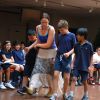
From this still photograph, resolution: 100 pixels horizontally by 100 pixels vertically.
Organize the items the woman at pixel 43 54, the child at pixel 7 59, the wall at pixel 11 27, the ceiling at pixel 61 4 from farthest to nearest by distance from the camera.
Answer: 1. the wall at pixel 11 27
2. the ceiling at pixel 61 4
3. the child at pixel 7 59
4. the woman at pixel 43 54

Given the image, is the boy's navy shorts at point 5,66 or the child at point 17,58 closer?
the boy's navy shorts at point 5,66

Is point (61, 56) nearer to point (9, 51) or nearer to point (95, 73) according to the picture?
point (9, 51)

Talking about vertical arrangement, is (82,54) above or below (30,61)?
above

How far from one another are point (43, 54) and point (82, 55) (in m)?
0.96

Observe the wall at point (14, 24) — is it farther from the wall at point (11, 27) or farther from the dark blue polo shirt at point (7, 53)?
the dark blue polo shirt at point (7, 53)

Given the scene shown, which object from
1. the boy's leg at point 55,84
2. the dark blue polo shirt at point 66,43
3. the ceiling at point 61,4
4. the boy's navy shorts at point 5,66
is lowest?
the boy's leg at point 55,84

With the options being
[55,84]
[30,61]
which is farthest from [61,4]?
[55,84]

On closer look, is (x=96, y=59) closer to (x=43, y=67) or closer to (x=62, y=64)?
(x=43, y=67)

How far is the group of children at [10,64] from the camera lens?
35.2 feet

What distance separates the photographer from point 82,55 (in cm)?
825

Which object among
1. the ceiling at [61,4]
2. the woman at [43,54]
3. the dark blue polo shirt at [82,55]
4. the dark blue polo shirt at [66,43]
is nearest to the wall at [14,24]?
the ceiling at [61,4]

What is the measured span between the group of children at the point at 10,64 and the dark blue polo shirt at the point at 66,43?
2.79 m

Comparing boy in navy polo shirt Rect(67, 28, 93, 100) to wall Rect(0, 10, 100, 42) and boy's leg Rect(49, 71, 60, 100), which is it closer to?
boy's leg Rect(49, 71, 60, 100)

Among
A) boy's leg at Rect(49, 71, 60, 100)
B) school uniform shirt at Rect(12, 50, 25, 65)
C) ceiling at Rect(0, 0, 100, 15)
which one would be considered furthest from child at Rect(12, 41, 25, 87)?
ceiling at Rect(0, 0, 100, 15)
